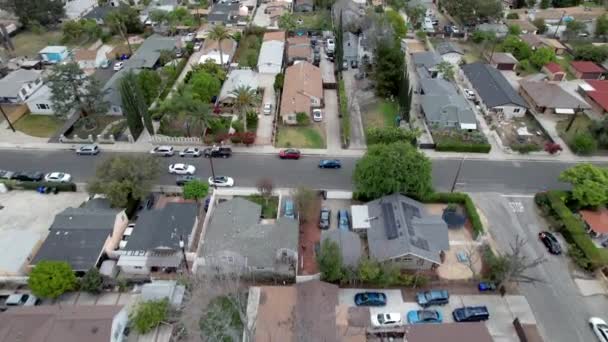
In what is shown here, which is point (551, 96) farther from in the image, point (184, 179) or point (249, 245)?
point (184, 179)

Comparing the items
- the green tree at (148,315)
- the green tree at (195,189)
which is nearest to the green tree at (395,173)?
the green tree at (195,189)

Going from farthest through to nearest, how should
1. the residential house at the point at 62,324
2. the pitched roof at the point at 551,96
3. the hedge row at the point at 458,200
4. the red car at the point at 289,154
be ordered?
the pitched roof at the point at 551,96 < the red car at the point at 289,154 < the hedge row at the point at 458,200 < the residential house at the point at 62,324

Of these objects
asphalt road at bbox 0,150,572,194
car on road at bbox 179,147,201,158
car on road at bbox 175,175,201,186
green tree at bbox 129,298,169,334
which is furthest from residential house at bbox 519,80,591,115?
green tree at bbox 129,298,169,334

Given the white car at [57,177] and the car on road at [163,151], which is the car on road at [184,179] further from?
the white car at [57,177]

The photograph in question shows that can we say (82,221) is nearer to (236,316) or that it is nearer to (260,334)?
(236,316)

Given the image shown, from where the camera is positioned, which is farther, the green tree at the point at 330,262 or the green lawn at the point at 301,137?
the green lawn at the point at 301,137

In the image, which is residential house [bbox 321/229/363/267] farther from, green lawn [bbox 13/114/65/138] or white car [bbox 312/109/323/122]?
green lawn [bbox 13/114/65/138]
